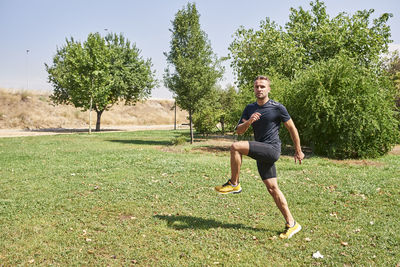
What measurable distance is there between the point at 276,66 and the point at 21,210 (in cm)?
2241

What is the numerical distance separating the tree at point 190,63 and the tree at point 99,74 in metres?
14.1

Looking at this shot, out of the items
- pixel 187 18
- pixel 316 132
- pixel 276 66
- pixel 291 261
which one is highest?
pixel 187 18

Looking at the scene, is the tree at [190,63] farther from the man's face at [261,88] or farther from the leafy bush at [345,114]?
the man's face at [261,88]

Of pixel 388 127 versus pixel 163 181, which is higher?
pixel 388 127

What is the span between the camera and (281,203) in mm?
4926

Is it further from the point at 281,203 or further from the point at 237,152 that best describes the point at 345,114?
the point at 237,152

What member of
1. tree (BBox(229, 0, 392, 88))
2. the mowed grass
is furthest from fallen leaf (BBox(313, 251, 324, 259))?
tree (BBox(229, 0, 392, 88))

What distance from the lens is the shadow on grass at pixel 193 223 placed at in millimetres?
5508

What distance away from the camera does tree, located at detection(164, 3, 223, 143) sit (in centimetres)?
2087

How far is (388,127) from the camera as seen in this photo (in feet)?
47.7

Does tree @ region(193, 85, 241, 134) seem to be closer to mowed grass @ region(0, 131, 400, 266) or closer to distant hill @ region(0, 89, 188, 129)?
mowed grass @ region(0, 131, 400, 266)

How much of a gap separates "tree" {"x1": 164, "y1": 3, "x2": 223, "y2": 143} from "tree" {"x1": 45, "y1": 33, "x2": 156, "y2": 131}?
14.1 metres

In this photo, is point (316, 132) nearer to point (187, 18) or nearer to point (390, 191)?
point (390, 191)

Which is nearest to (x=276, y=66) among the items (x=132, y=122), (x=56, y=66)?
(x=56, y=66)
